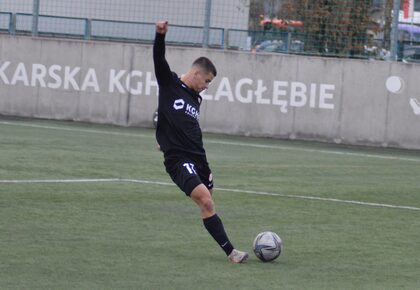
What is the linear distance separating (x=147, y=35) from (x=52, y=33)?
6.95 feet

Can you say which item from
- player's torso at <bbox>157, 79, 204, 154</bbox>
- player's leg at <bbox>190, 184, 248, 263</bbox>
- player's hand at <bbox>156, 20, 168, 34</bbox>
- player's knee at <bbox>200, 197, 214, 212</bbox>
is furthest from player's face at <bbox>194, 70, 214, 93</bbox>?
player's knee at <bbox>200, 197, 214, 212</bbox>

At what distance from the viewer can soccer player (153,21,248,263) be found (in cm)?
920

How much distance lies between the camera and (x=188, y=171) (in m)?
9.26

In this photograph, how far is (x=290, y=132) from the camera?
72.5 ft

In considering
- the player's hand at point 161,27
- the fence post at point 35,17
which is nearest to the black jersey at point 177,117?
the player's hand at point 161,27

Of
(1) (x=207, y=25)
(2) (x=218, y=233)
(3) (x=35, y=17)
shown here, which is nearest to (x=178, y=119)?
(2) (x=218, y=233)

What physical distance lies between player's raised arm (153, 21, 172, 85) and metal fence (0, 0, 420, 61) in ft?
41.6

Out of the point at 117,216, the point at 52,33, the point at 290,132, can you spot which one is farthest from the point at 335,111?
the point at 117,216

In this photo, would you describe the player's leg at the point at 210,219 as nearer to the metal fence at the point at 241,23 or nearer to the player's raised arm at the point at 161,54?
the player's raised arm at the point at 161,54

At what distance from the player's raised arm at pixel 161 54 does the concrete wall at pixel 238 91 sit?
41.3 feet

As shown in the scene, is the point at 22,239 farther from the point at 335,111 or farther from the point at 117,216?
the point at 335,111

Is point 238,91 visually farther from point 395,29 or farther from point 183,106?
point 183,106

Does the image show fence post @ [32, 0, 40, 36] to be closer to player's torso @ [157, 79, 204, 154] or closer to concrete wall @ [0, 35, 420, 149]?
concrete wall @ [0, 35, 420, 149]

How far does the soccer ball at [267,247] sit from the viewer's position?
9.08m
